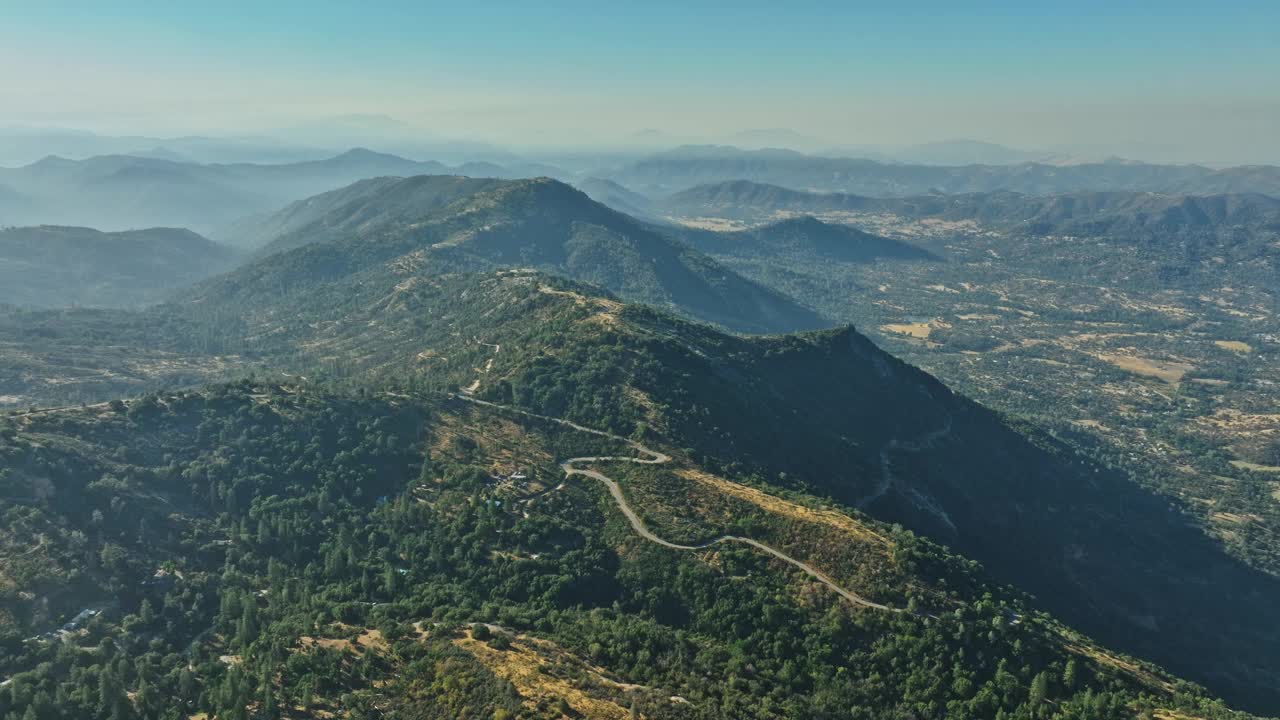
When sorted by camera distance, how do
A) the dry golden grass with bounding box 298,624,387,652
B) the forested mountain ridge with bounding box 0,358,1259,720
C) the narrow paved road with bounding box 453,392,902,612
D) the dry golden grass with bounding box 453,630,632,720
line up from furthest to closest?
the narrow paved road with bounding box 453,392,902,612, the dry golden grass with bounding box 298,624,387,652, the forested mountain ridge with bounding box 0,358,1259,720, the dry golden grass with bounding box 453,630,632,720

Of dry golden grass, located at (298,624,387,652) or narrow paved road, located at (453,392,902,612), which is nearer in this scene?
dry golden grass, located at (298,624,387,652)

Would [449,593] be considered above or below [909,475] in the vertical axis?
below

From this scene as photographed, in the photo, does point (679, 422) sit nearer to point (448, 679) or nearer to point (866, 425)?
point (866, 425)

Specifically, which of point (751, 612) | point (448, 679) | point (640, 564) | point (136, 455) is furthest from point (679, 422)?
point (136, 455)

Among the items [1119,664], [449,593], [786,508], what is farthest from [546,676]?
[1119,664]

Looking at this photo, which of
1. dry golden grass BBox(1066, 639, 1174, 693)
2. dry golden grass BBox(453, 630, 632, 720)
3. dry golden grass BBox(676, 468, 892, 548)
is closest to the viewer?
dry golden grass BBox(453, 630, 632, 720)

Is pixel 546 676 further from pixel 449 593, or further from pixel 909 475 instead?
pixel 909 475

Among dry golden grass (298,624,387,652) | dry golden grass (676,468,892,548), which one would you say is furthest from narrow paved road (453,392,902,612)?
dry golden grass (298,624,387,652)

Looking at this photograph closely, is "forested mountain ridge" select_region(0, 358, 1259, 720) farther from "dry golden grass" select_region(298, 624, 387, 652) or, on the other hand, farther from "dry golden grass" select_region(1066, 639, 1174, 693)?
"dry golden grass" select_region(1066, 639, 1174, 693)

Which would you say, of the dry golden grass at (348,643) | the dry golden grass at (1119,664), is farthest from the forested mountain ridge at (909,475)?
the dry golden grass at (348,643)
